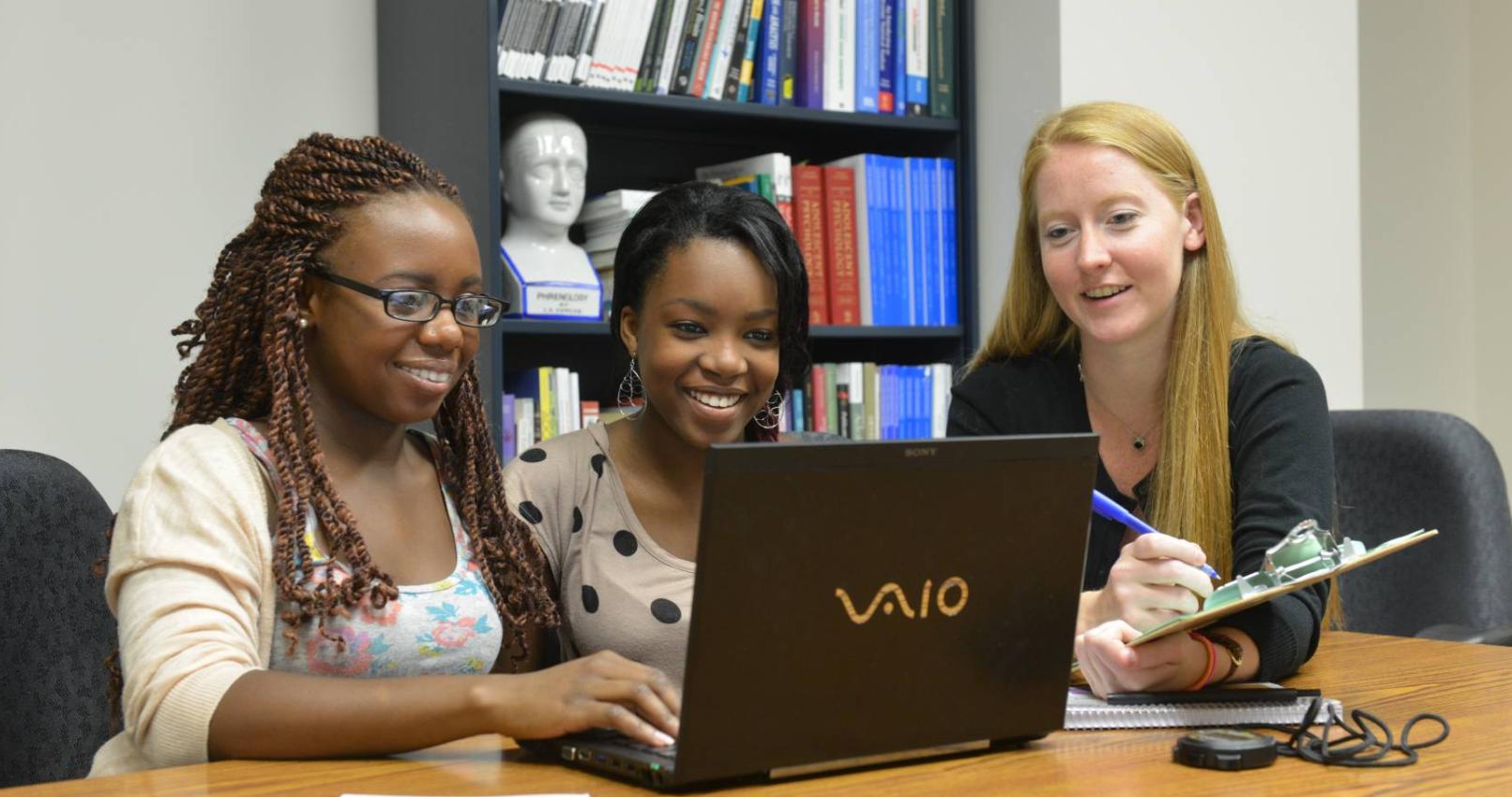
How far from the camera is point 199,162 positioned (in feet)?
8.32

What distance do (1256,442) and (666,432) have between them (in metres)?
0.68

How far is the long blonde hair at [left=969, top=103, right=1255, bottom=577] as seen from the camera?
1.71 m

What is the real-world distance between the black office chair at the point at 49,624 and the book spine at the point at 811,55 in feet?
5.27

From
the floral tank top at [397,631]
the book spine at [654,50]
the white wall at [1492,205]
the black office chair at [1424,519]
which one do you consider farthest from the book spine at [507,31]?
the white wall at [1492,205]

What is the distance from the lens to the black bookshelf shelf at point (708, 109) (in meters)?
2.52

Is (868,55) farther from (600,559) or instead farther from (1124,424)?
(600,559)

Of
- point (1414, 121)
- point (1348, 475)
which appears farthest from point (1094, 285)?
point (1414, 121)

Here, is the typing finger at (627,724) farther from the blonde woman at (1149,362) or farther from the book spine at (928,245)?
the book spine at (928,245)

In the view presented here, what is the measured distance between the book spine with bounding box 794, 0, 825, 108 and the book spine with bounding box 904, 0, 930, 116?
205 millimetres

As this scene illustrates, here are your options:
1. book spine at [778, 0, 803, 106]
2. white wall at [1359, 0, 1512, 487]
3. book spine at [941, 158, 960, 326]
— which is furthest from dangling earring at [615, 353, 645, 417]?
white wall at [1359, 0, 1512, 487]

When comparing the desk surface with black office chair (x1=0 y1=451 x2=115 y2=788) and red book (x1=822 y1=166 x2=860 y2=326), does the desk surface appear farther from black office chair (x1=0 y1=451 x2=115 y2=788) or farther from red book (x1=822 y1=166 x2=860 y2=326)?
red book (x1=822 y1=166 x2=860 y2=326)

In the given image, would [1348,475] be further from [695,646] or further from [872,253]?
[695,646]

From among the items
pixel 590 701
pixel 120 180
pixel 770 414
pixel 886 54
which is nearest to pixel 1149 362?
pixel 770 414

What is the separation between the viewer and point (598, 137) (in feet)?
9.37
